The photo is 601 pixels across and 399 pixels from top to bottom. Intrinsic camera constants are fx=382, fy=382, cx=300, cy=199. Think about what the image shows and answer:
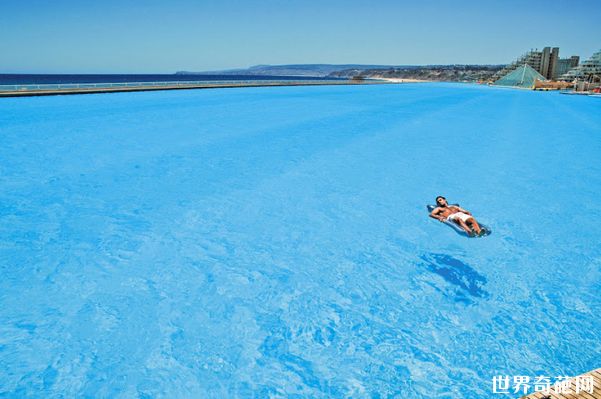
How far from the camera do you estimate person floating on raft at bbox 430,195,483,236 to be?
7543 mm

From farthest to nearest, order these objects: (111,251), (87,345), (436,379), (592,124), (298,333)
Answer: (592,124), (111,251), (298,333), (87,345), (436,379)

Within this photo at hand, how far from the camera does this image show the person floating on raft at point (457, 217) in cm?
754

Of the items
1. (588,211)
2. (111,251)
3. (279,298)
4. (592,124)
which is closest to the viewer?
(279,298)

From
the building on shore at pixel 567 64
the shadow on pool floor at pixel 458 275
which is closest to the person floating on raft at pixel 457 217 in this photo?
the shadow on pool floor at pixel 458 275

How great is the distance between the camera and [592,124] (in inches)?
1017

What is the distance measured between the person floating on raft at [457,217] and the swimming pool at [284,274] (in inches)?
11.9

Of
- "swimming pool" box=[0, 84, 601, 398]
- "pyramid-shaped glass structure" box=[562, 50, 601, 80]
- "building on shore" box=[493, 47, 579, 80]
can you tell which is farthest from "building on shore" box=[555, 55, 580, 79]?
"swimming pool" box=[0, 84, 601, 398]

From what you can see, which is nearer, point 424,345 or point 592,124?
point 424,345

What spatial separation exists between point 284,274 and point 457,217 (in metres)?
3.83

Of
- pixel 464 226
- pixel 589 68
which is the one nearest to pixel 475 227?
pixel 464 226

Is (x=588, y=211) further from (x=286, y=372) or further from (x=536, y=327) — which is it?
(x=286, y=372)

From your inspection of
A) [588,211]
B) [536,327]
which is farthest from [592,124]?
[536,327]

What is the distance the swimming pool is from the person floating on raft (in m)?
0.30

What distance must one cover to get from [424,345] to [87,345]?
4242mm
